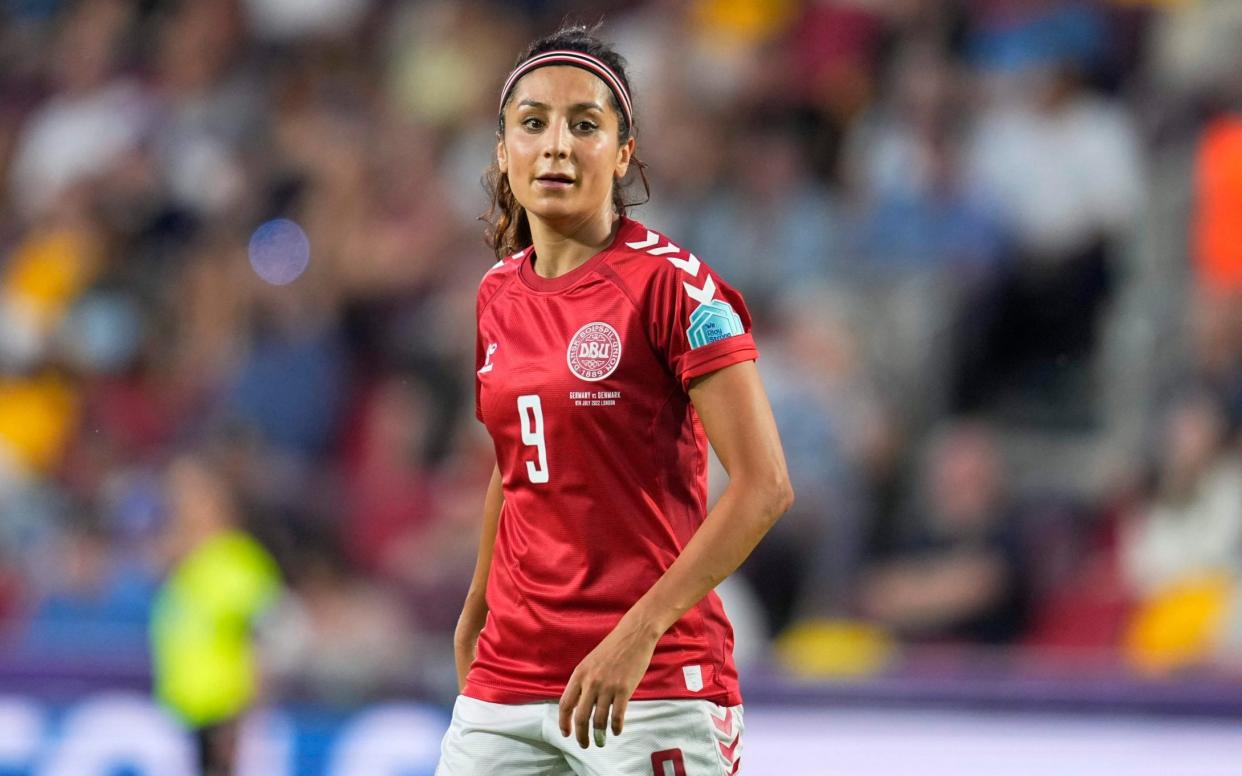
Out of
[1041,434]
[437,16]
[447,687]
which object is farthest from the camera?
[437,16]

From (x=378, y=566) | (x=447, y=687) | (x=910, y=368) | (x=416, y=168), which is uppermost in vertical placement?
(x=416, y=168)

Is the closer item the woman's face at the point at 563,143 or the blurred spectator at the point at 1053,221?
the woman's face at the point at 563,143

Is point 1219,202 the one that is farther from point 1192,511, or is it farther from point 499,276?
point 499,276

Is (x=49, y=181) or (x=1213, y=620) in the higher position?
(x=49, y=181)

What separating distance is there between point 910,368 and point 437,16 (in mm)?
3845

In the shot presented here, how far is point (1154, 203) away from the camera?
25.3 feet

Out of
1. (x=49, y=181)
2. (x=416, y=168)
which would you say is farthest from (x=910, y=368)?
(x=49, y=181)

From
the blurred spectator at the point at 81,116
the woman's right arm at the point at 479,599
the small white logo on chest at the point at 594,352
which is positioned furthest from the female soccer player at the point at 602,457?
the blurred spectator at the point at 81,116

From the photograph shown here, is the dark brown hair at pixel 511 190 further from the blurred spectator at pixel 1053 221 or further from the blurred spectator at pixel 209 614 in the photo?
the blurred spectator at pixel 1053 221

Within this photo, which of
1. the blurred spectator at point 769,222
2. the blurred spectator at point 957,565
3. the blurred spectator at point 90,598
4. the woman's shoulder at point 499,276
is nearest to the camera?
the woman's shoulder at point 499,276

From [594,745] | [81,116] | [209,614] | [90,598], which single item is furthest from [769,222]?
[594,745]

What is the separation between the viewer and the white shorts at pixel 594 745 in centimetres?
297

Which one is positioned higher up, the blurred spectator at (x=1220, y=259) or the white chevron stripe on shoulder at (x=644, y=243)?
the blurred spectator at (x=1220, y=259)

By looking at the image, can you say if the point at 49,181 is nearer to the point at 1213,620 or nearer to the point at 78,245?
the point at 78,245
